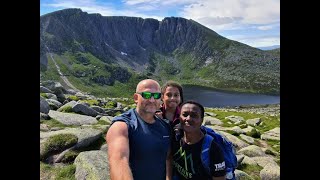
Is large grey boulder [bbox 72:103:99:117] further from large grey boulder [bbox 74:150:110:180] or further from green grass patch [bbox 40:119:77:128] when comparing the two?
large grey boulder [bbox 74:150:110:180]

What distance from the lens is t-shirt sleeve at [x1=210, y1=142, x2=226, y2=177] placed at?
7180 millimetres

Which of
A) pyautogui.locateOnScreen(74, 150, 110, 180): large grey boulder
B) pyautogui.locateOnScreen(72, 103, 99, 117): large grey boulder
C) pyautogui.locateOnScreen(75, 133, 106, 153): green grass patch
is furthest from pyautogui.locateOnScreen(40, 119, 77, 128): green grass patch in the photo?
pyautogui.locateOnScreen(74, 150, 110, 180): large grey boulder

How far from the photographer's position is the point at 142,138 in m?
6.41

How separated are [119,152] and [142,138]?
0.72 metres

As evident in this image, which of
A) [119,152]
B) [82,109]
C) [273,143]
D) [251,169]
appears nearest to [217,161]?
[119,152]

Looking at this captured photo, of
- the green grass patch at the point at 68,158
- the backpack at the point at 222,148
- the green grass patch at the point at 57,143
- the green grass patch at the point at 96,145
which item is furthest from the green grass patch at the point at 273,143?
the backpack at the point at 222,148

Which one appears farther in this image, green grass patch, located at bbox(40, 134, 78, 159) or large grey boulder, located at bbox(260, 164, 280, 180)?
large grey boulder, located at bbox(260, 164, 280, 180)

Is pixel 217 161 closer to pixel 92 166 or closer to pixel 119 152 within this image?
pixel 119 152

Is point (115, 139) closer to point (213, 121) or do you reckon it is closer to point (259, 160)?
point (259, 160)

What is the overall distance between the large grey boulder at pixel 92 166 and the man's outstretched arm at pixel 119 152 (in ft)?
29.2

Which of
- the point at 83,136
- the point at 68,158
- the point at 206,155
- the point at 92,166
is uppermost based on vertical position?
the point at 206,155

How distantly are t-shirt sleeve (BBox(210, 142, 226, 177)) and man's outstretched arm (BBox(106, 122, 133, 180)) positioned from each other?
83.3 inches
